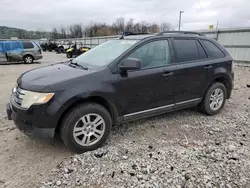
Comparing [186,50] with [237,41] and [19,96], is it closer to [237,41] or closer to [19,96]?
[19,96]

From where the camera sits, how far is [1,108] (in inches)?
197

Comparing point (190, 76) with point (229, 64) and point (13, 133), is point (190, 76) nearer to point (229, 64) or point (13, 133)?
point (229, 64)

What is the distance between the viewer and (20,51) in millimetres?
14922

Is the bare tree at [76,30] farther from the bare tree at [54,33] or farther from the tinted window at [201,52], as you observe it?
the tinted window at [201,52]

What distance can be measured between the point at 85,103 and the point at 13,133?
1602 mm

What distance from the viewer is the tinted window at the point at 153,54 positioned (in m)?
3.53

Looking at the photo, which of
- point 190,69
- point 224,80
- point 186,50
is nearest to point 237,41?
point 224,80

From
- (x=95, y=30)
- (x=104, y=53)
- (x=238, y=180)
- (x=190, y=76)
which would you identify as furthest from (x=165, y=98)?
(x=95, y=30)

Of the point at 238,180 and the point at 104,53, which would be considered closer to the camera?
the point at 238,180

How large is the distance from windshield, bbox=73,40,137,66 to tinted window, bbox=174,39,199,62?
89cm

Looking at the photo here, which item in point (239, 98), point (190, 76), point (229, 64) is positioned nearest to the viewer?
point (190, 76)

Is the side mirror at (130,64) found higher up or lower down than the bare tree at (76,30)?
lower down

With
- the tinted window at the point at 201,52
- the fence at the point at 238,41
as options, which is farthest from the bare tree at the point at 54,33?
the tinted window at the point at 201,52

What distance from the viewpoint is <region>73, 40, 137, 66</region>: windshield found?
347 centimetres
